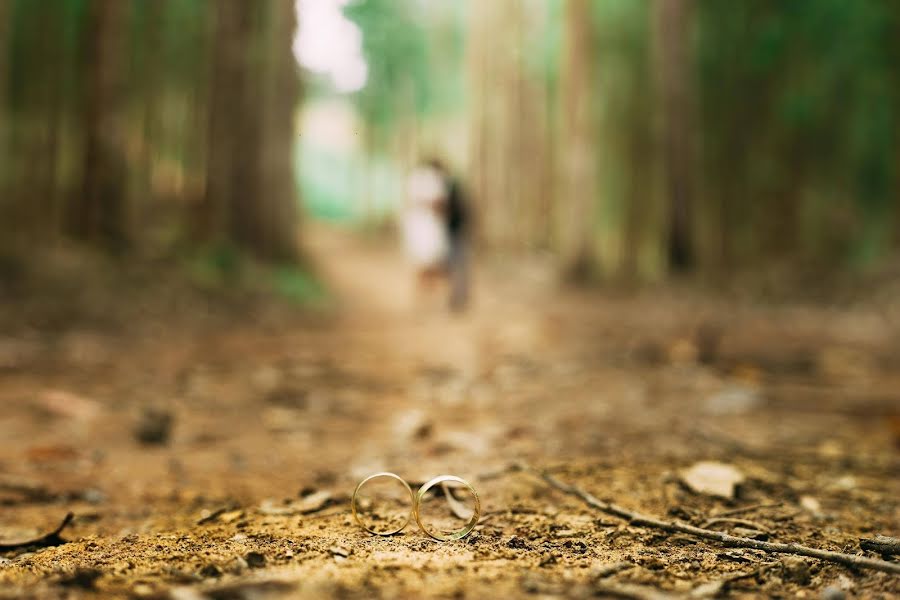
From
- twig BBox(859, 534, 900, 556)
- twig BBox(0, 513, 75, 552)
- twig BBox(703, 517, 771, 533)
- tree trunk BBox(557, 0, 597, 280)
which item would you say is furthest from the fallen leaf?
tree trunk BBox(557, 0, 597, 280)

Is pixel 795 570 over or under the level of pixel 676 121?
under

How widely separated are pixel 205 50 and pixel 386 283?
7390 mm

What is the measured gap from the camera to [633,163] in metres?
19.7

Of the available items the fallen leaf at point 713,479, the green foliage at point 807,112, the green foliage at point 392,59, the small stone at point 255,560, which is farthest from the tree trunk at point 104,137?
the green foliage at point 392,59

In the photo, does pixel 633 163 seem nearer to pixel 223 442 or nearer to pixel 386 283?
pixel 386 283

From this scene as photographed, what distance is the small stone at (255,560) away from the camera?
1473 mm

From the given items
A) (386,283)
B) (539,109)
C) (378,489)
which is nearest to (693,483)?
(378,489)

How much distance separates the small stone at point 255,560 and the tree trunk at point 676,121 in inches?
489

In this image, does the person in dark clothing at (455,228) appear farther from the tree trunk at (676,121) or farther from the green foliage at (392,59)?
the green foliage at (392,59)

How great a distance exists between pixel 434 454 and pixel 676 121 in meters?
11.6

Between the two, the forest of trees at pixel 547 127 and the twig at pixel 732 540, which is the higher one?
the forest of trees at pixel 547 127

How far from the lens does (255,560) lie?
1514 millimetres

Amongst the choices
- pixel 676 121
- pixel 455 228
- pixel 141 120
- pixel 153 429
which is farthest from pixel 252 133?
pixel 153 429

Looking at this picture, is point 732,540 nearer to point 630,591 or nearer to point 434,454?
point 630,591
